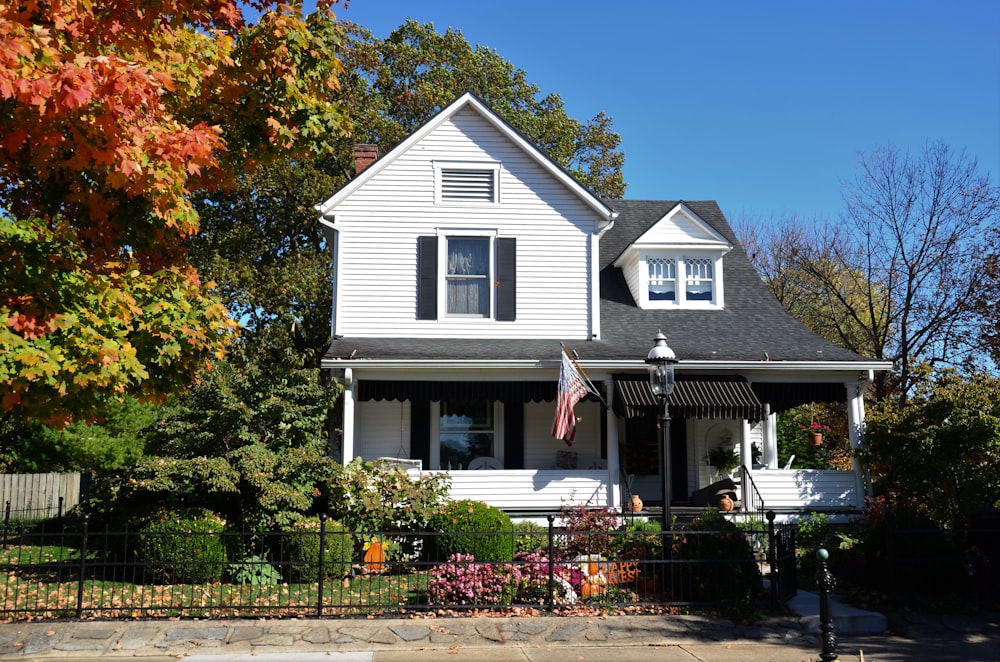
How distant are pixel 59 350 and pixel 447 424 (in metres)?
10.5

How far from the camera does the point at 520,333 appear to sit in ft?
55.6

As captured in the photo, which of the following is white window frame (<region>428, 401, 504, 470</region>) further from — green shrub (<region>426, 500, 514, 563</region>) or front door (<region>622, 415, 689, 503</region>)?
green shrub (<region>426, 500, 514, 563</region>)

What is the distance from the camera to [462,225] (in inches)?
673

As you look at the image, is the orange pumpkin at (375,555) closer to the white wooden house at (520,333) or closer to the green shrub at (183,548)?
the green shrub at (183,548)

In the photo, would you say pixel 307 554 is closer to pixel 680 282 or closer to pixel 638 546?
pixel 638 546

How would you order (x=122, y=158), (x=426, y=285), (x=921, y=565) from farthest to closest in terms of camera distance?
(x=426, y=285) < (x=921, y=565) < (x=122, y=158)

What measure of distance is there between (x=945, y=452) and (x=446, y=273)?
9649 mm

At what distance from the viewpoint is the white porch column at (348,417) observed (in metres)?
15.0

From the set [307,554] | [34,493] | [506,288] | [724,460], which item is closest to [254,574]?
[307,554]

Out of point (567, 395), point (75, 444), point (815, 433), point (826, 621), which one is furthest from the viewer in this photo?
point (75, 444)

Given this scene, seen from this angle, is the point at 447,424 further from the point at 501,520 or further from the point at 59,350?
the point at 59,350

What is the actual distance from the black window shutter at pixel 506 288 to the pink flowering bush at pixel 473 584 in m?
7.24

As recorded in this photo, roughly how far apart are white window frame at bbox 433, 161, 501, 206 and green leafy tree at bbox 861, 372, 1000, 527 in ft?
28.4

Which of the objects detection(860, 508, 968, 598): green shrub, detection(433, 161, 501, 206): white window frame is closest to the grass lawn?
detection(860, 508, 968, 598): green shrub
